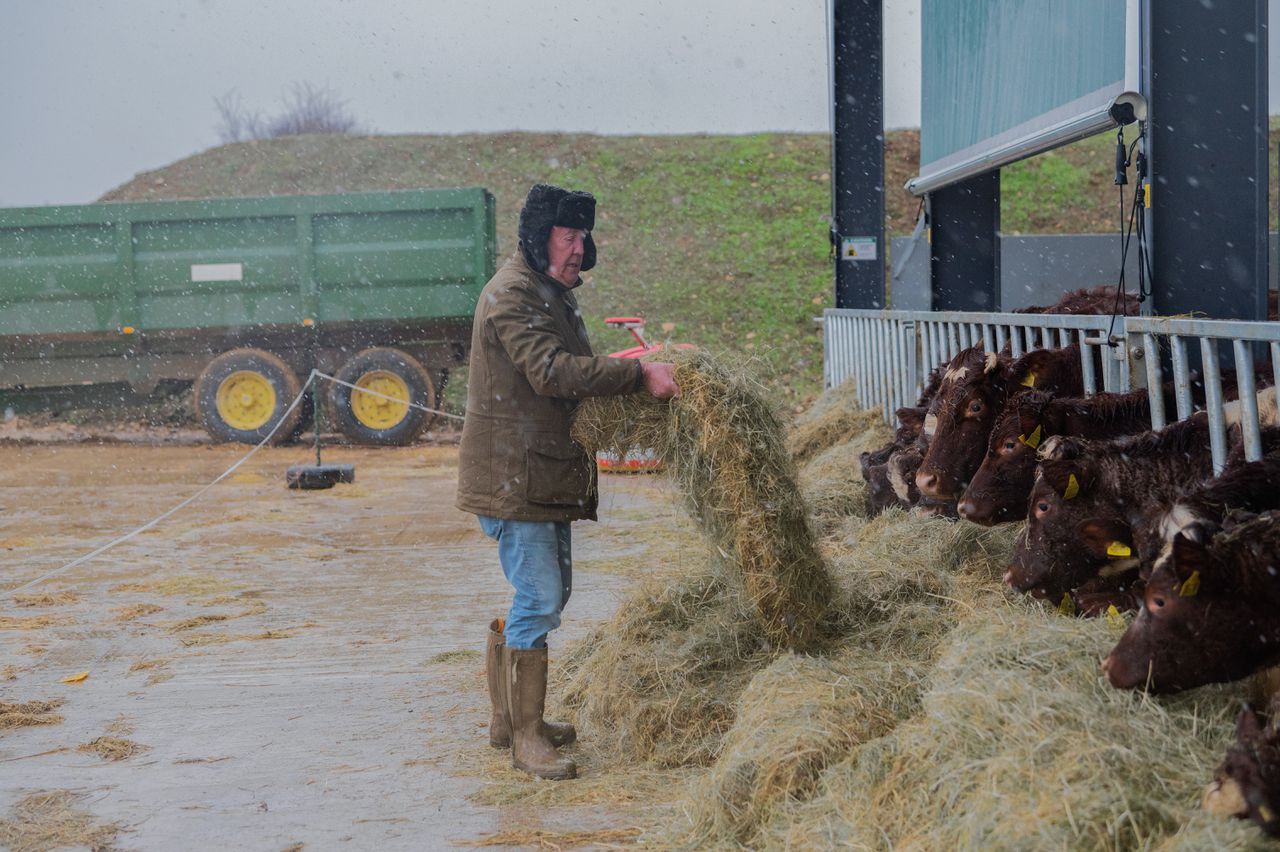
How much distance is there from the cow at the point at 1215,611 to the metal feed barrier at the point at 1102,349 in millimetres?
1044

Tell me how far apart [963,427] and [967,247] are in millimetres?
6339

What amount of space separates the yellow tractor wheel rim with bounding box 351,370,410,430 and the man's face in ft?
37.3

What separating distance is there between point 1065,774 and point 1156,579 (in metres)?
0.65

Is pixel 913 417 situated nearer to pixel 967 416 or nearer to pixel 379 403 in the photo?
pixel 967 416

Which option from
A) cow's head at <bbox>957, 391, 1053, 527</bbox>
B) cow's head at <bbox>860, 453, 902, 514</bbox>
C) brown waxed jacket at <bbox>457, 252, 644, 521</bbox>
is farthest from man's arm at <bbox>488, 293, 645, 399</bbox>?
cow's head at <bbox>860, 453, 902, 514</bbox>

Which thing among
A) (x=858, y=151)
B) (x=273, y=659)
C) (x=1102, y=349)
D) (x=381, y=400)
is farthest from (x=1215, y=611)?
(x=381, y=400)

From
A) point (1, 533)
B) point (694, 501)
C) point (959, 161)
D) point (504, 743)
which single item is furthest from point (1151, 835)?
→ point (1, 533)

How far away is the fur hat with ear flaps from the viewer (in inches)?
174

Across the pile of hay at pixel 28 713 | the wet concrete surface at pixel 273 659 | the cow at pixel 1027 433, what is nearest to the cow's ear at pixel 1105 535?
the cow at pixel 1027 433

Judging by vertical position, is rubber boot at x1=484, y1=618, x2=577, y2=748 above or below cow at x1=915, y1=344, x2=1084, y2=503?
below

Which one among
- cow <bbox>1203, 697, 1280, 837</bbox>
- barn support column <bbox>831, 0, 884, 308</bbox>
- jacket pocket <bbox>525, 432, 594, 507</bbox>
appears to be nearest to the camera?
cow <bbox>1203, 697, 1280, 837</bbox>

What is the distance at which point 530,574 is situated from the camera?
170 inches

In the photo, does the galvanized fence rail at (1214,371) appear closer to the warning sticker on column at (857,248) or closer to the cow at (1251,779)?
the cow at (1251,779)

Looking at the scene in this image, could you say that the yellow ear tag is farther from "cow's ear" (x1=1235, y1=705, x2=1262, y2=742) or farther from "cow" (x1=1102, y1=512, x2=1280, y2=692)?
"cow's ear" (x1=1235, y1=705, x2=1262, y2=742)
